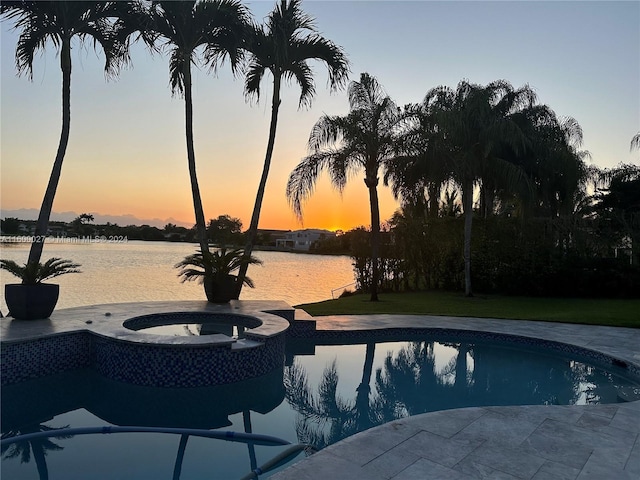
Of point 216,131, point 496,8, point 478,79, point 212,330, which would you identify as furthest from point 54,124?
point 478,79

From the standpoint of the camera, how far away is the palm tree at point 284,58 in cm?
1143

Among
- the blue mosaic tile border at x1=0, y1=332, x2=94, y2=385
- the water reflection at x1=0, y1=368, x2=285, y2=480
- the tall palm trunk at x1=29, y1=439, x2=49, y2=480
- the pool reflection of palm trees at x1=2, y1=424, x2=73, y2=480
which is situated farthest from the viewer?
the blue mosaic tile border at x1=0, y1=332, x2=94, y2=385

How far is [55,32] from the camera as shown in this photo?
9234mm

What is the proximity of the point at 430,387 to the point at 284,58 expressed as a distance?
871 centimetres

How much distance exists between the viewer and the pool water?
13.3 feet

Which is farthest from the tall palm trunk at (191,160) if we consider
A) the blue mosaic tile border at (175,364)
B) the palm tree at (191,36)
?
the blue mosaic tile border at (175,364)

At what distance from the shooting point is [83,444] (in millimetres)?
4375

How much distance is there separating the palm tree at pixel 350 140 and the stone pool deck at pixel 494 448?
930 centimetres

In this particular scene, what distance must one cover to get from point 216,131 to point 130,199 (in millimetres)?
8644

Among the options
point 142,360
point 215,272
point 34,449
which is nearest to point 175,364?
point 142,360

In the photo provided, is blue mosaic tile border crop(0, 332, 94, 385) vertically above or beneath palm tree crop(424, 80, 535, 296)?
beneath

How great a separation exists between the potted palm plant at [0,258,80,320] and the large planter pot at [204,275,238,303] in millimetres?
3477

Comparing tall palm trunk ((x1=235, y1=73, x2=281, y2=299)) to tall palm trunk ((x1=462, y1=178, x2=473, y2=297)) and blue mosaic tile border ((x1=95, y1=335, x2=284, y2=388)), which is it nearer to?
blue mosaic tile border ((x1=95, y1=335, x2=284, y2=388))

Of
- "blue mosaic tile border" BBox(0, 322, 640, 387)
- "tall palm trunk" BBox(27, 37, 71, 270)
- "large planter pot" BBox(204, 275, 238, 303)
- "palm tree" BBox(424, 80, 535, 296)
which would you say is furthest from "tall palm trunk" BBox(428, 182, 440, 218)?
"tall palm trunk" BBox(27, 37, 71, 270)
